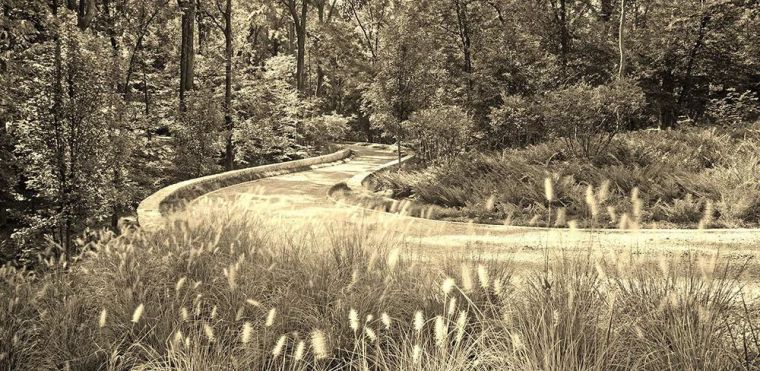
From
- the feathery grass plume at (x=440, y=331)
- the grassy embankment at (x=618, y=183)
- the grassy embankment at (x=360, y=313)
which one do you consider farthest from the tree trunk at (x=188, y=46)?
the feathery grass plume at (x=440, y=331)

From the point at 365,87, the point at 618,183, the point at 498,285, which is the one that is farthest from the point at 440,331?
the point at 365,87

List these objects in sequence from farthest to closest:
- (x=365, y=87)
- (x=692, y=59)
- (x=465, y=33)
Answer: (x=365, y=87)
(x=465, y=33)
(x=692, y=59)

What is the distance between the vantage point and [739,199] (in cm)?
848

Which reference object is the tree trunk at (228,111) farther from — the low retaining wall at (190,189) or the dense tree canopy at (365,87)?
the low retaining wall at (190,189)

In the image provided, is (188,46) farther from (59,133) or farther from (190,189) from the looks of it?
(59,133)

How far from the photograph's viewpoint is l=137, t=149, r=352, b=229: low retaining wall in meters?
9.43

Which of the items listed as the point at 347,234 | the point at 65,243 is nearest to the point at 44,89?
the point at 65,243

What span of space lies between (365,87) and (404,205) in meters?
17.0

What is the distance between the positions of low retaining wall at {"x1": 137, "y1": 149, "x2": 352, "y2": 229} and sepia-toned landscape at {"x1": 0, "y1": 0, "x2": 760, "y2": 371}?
0.39 feet

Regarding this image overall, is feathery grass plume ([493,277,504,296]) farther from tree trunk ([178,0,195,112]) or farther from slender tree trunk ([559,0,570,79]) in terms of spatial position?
tree trunk ([178,0,195,112])

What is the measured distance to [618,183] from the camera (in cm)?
1059

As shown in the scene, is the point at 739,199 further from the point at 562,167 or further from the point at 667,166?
the point at 562,167

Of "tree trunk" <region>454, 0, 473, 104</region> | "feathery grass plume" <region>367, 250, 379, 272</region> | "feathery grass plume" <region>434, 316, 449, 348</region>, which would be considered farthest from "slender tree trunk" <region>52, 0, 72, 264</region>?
"tree trunk" <region>454, 0, 473, 104</region>

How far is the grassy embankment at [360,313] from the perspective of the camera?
2908 mm
